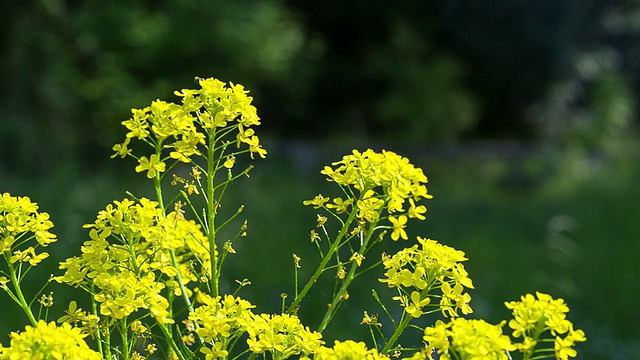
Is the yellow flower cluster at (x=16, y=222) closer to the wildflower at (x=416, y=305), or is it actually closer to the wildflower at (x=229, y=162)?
the wildflower at (x=229, y=162)

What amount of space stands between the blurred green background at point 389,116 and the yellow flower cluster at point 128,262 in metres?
2.54

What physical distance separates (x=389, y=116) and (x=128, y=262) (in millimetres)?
9817

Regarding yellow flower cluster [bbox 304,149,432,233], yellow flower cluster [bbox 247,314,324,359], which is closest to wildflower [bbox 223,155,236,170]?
yellow flower cluster [bbox 304,149,432,233]

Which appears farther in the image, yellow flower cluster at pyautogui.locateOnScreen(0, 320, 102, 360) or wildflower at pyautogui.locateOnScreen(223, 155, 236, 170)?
wildflower at pyautogui.locateOnScreen(223, 155, 236, 170)

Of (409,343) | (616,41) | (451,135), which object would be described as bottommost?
(409,343)

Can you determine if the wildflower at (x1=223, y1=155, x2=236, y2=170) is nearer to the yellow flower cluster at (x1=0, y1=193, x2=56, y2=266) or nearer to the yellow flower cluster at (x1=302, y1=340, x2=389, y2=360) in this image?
the yellow flower cluster at (x1=0, y1=193, x2=56, y2=266)

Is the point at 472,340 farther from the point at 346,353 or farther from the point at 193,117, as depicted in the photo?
the point at 193,117

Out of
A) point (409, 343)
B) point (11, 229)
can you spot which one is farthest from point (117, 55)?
point (11, 229)

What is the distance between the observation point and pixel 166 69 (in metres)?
8.97

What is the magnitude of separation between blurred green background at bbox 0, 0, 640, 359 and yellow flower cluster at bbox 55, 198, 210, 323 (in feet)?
8.32

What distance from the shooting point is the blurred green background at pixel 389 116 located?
4938 millimetres

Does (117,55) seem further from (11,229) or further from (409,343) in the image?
(11,229)

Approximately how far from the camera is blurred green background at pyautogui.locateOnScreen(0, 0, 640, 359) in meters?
4.94

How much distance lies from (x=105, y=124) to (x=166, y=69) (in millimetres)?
883
